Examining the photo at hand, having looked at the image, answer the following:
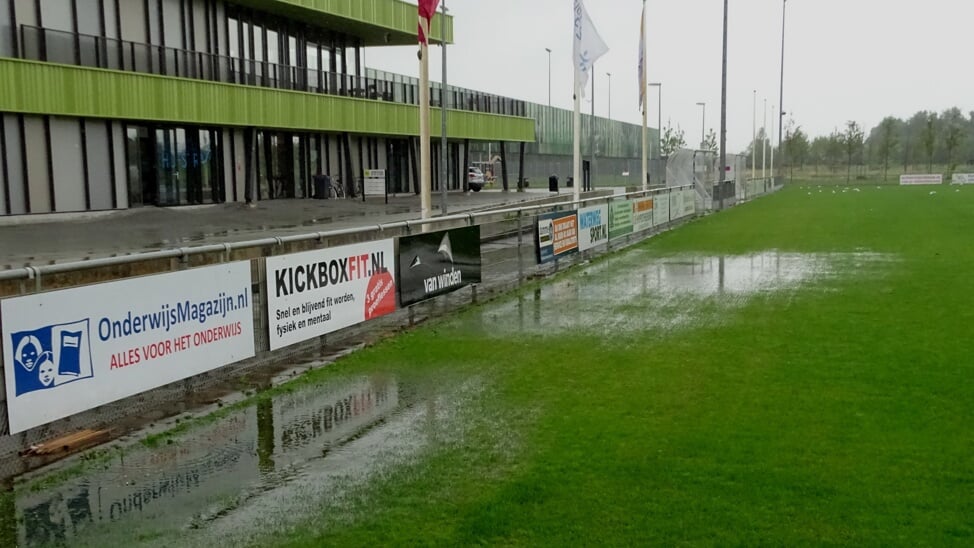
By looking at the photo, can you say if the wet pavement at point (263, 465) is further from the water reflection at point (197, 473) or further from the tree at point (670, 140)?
the tree at point (670, 140)

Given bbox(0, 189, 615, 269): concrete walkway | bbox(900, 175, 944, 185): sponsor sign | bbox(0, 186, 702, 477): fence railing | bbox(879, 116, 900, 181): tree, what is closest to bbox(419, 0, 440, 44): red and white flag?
bbox(0, 186, 702, 477): fence railing

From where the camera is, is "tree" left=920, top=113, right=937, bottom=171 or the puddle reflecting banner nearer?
the puddle reflecting banner

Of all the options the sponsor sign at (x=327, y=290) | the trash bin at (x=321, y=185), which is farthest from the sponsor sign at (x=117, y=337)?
the trash bin at (x=321, y=185)

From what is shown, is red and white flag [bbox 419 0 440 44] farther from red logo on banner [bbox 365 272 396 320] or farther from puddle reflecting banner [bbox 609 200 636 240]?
puddle reflecting banner [bbox 609 200 636 240]

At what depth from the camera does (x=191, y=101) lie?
3191cm

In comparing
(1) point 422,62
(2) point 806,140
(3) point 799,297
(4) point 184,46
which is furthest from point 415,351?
(2) point 806,140

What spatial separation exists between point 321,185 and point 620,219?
64.0ft

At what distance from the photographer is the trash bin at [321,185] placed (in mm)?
41719

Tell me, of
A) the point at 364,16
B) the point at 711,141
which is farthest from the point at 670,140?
the point at 364,16

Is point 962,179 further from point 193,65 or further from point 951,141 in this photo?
point 193,65

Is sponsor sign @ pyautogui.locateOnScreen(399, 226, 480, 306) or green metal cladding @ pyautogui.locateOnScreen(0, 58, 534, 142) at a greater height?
green metal cladding @ pyautogui.locateOnScreen(0, 58, 534, 142)

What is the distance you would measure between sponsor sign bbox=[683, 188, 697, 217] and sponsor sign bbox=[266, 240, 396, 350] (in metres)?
25.4

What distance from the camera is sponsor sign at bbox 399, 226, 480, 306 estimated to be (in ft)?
44.5

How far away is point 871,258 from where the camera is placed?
21359mm
